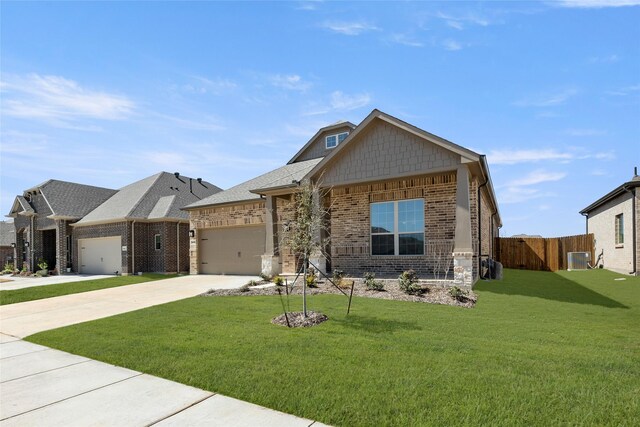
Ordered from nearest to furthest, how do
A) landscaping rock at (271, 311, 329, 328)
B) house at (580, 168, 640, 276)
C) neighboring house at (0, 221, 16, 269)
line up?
landscaping rock at (271, 311, 329, 328) → house at (580, 168, 640, 276) → neighboring house at (0, 221, 16, 269)

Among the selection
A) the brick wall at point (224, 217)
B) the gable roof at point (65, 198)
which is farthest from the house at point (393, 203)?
the gable roof at point (65, 198)

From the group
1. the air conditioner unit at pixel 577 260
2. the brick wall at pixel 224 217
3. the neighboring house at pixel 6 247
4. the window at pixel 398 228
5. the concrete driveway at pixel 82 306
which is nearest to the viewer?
the concrete driveway at pixel 82 306

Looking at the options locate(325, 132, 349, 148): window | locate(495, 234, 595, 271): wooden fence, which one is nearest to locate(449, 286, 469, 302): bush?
locate(325, 132, 349, 148): window

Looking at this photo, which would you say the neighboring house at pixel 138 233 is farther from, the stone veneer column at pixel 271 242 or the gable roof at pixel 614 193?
the gable roof at pixel 614 193

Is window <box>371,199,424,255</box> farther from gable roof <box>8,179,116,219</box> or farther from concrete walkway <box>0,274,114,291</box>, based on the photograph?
gable roof <box>8,179,116,219</box>

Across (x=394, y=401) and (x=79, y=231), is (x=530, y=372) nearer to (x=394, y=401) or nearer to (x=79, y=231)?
(x=394, y=401)

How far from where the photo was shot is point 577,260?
2011cm

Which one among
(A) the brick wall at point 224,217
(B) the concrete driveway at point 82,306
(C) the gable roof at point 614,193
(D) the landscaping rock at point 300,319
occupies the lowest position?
(B) the concrete driveway at point 82,306

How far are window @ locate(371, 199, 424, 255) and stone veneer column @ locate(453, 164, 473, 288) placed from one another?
1.96 m

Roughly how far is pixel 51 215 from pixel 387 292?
24.7m

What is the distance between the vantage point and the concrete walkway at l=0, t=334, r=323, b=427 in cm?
338

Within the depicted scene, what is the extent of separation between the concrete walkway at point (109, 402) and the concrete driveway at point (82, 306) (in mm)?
3480

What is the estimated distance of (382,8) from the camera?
28.0 ft

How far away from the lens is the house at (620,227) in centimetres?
1537
